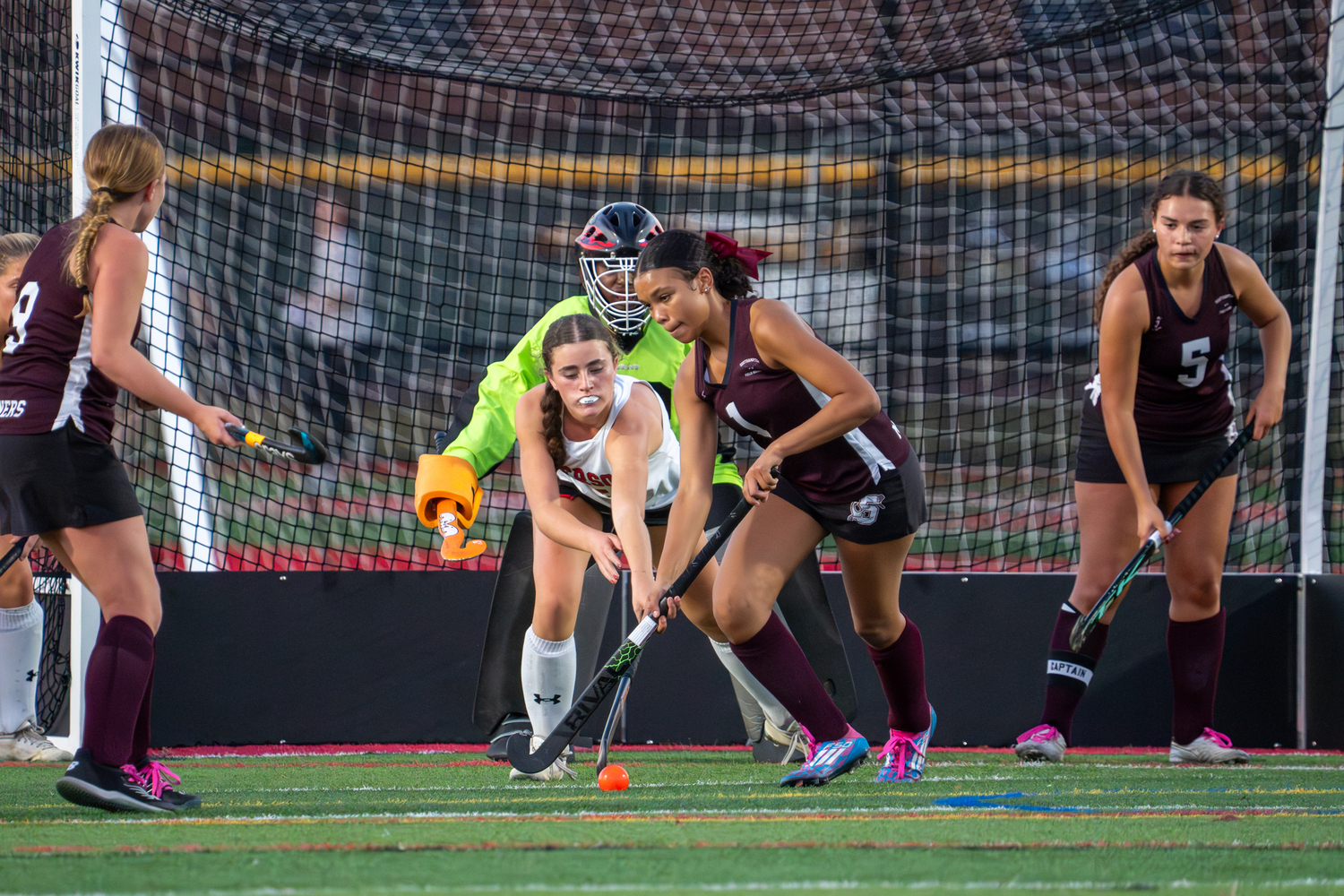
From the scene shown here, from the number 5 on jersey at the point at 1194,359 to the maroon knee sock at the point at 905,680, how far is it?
→ 1160 mm

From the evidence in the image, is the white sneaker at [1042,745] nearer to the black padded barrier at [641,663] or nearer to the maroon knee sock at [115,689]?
the black padded barrier at [641,663]

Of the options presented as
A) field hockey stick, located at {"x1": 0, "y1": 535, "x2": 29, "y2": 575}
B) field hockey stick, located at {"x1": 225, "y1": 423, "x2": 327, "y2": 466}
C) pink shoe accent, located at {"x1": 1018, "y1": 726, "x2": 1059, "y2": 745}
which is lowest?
pink shoe accent, located at {"x1": 1018, "y1": 726, "x2": 1059, "y2": 745}

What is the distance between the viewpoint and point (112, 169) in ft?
9.25

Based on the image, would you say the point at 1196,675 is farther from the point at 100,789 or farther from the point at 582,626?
the point at 100,789

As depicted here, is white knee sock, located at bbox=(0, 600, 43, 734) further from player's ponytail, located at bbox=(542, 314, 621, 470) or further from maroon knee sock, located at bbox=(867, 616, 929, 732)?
→ maroon knee sock, located at bbox=(867, 616, 929, 732)

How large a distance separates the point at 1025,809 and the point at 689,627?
2095mm

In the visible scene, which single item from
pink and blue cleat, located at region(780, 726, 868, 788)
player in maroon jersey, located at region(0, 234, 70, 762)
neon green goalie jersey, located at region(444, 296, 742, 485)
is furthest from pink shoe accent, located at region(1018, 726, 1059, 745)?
player in maroon jersey, located at region(0, 234, 70, 762)

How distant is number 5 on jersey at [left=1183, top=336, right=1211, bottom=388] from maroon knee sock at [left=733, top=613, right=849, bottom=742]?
59.1 inches

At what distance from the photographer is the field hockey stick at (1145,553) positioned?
375 centimetres

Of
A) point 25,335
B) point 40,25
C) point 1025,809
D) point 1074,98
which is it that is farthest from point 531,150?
point 1025,809

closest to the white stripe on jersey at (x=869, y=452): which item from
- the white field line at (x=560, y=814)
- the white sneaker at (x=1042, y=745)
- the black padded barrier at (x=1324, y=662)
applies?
the white field line at (x=560, y=814)

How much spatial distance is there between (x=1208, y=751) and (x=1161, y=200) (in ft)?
5.27

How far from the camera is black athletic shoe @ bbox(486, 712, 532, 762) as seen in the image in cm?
407

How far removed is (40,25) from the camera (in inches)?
191
